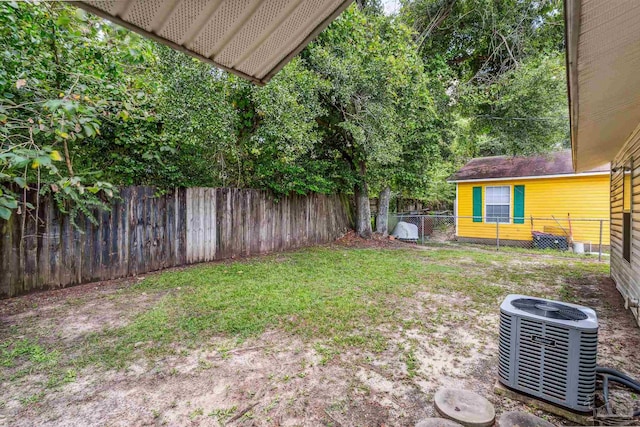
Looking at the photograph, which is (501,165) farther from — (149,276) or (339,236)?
(149,276)

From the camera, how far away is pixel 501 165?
10602mm

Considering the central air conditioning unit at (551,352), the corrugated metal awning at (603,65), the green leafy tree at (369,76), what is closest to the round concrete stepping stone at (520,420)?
the central air conditioning unit at (551,352)

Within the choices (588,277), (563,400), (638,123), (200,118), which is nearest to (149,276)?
(200,118)

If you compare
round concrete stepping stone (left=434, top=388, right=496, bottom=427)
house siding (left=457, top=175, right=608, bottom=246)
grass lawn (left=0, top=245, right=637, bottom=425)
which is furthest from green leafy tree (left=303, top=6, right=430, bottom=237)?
round concrete stepping stone (left=434, top=388, right=496, bottom=427)

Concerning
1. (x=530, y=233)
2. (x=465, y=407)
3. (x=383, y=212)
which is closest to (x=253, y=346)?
(x=465, y=407)

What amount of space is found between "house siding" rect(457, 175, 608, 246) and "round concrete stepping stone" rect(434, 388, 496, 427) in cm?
906

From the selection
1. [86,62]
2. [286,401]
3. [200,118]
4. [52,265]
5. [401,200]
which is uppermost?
[86,62]

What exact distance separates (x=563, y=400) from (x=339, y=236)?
737 cm

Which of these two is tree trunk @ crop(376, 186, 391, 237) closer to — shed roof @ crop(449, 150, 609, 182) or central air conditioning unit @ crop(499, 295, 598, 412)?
shed roof @ crop(449, 150, 609, 182)

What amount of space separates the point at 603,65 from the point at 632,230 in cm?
307

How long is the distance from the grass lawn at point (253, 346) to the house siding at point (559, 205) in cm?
473

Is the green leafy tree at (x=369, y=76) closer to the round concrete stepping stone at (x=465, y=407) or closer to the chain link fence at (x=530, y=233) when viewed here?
the chain link fence at (x=530, y=233)

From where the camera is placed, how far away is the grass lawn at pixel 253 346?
1899 mm

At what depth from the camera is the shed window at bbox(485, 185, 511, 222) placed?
9.86 metres
